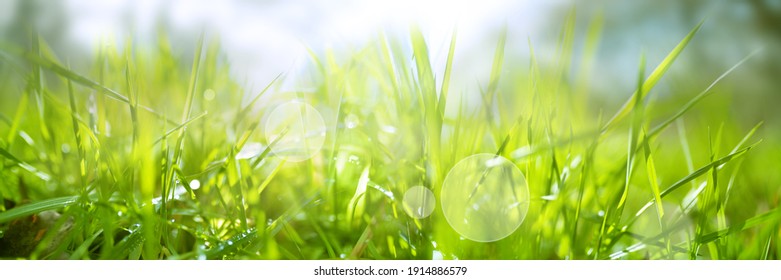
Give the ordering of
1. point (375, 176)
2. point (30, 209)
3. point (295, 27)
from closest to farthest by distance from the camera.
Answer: point (30, 209)
point (375, 176)
point (295, 27)

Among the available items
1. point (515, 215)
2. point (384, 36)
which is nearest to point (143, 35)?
point (384, 36)

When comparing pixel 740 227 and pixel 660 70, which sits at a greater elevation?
pixel 660 70

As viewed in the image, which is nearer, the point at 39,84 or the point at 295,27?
the point at 39,84

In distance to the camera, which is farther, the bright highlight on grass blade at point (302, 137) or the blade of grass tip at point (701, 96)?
the bright highlight on grass blade at point (302, 137)

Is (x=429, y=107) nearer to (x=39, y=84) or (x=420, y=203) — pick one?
(x=420, y=203)

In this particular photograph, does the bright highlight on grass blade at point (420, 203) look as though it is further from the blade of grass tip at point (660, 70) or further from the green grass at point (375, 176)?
the blade of grass tip at point (660, 70)

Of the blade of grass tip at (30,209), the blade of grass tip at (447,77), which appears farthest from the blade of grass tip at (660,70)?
the blade of grass tip at (30,209)

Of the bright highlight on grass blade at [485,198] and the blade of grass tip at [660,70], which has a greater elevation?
the blade of grass tip at [660,70]

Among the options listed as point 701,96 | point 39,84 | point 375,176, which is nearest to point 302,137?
point 375,176
